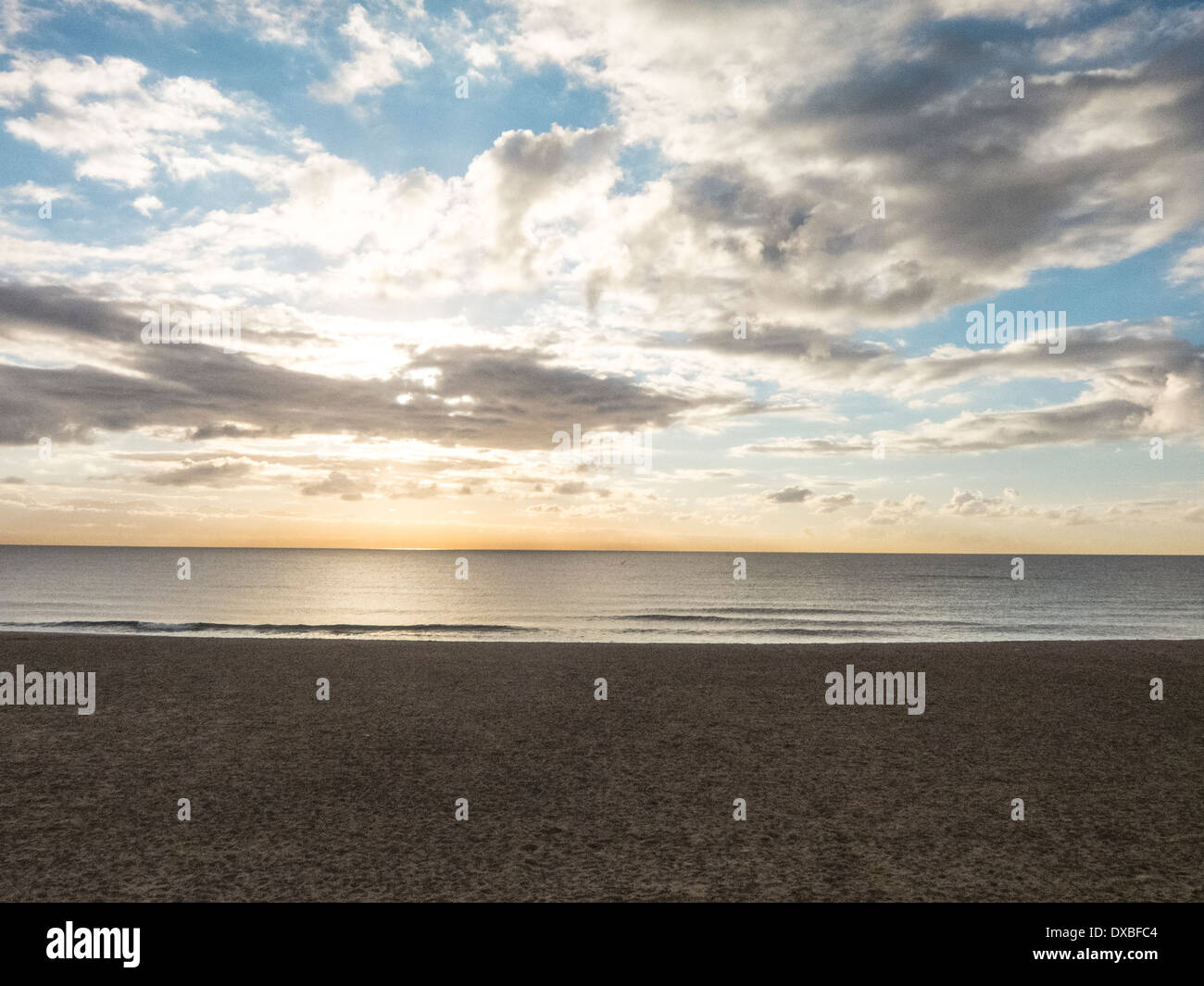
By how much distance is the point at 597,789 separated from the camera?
1061 centimetres

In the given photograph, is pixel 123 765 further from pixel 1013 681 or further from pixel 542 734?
pixel 1013 681

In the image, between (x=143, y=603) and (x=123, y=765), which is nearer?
(x=123, y=765)

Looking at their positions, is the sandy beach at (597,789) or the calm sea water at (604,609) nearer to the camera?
the sandy beach at (597,789)

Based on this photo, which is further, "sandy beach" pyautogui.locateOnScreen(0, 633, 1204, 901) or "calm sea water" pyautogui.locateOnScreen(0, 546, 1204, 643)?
"calm sea water" pyautogui.locateOnScreen(0, 546, 1204, 643)

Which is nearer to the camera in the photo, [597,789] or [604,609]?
[597,789]

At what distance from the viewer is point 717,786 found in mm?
10766

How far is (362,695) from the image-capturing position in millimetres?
17469

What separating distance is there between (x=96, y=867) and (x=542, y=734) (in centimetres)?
723

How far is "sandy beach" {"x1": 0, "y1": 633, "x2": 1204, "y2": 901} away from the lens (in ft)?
25.2

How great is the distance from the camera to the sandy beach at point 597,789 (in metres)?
7.68

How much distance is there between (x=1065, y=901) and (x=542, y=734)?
8398 mm
